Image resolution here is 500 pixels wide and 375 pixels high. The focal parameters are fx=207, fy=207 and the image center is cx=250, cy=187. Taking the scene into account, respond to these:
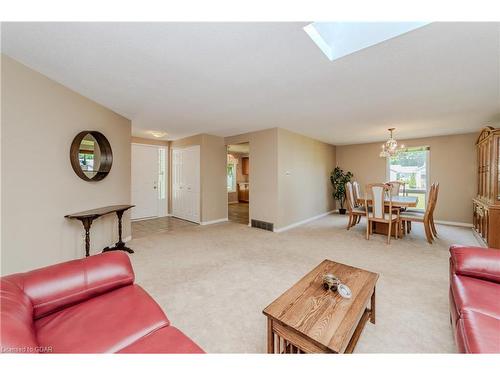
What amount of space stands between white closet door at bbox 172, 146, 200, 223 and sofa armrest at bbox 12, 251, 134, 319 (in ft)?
13.1

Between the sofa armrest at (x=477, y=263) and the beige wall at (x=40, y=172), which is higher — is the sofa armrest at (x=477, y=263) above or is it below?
below

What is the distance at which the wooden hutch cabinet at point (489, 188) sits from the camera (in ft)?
10.2

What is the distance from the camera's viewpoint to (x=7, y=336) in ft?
2.22

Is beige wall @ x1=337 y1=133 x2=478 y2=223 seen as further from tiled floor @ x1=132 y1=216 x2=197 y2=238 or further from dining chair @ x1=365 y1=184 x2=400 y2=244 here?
tiled floor @ x1=132 y1=216 x2=197 y2=238

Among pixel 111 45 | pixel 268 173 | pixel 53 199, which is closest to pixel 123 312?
pixel 111 45

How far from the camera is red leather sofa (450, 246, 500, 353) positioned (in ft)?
3.14

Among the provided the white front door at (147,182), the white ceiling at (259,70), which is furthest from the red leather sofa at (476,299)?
the white front door at (147,182)

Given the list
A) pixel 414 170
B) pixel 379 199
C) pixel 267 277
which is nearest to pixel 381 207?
pixel 379 199

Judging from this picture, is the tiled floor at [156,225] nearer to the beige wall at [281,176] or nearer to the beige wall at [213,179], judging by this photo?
the beige wall at [213,179]

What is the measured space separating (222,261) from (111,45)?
2620 millimetres

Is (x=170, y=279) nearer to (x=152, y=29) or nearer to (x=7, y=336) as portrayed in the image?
(x=7, y=336)

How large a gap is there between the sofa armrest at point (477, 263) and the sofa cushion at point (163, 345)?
185 centimetres

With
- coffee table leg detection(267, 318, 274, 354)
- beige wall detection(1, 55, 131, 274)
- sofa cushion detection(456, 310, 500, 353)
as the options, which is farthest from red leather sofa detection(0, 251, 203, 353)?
beige wall detection(1, 55, 131, 274)
